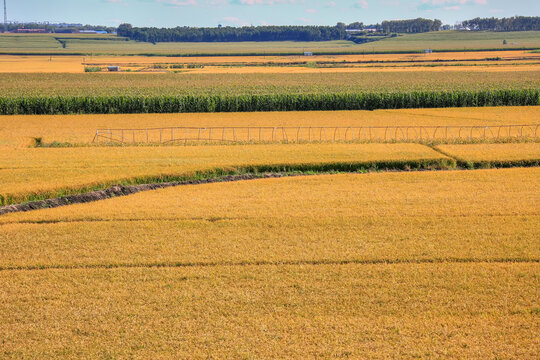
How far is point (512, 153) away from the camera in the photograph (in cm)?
3188

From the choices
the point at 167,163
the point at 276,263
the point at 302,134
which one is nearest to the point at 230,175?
the point at 167,163

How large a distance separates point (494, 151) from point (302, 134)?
14.7 metres

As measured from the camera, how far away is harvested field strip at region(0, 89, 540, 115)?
57.6 m

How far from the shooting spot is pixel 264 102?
5878 cm

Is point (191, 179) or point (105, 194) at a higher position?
point (191, 179)

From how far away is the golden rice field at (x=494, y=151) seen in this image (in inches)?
1210

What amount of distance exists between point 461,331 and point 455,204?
33.5 feet

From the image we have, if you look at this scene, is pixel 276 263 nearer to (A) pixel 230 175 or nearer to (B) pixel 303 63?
(A) pixel 230 175

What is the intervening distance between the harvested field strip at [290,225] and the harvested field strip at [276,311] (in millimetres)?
995

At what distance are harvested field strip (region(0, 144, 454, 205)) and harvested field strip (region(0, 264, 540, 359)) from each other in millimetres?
9553

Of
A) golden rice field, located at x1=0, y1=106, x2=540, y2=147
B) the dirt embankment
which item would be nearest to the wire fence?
golden rice field, located at x1=0, y1=106, x2=540, y2=147

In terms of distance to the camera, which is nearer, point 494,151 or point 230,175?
point 230,175

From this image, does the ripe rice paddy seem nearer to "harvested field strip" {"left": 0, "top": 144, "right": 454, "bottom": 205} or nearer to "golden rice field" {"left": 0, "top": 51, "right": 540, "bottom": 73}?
"harvested field strip" {"left": 0, "top": 144, "right": 454, "bottom": 205}

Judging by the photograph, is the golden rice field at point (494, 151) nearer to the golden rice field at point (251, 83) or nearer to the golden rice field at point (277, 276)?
the golden rice field at point (277, 276)
